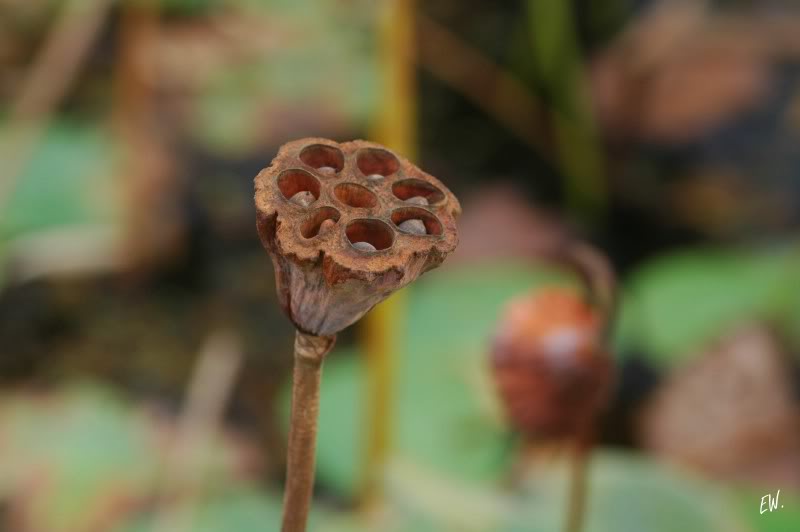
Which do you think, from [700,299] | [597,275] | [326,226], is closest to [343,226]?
[326,226]

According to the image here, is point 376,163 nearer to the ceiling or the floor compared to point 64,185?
nearer to the floor

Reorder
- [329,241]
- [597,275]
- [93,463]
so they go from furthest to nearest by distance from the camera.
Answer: [93,463] → [597,275] → [329,241]

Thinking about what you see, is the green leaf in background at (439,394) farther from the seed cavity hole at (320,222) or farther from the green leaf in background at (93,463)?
the seed cavity hole at (320,222)

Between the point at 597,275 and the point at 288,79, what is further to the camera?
the point at 288,79

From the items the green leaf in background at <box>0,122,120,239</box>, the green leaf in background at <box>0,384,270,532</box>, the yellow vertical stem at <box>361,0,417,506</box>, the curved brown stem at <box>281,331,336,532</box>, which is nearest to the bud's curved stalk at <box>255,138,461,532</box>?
the curved brown stem at <box>281,331,336,532</box>

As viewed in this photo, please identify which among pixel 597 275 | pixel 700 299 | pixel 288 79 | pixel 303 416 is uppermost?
pixel 288 79

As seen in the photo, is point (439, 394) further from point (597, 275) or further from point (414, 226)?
point (414, 226)

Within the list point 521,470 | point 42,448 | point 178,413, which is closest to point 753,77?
point 521,470

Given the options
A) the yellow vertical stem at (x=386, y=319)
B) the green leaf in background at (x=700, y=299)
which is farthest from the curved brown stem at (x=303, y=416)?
the green leaf in background at (x=700, y=299)

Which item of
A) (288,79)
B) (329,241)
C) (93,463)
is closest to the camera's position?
(329,241)

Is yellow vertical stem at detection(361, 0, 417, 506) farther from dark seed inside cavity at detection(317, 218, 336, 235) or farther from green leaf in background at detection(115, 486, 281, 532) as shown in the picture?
dark seed inside cavity at detection(317, 218, 336, 235)
